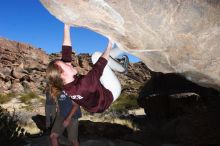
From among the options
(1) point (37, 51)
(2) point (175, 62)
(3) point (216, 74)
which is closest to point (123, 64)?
(2) point (175, 62)

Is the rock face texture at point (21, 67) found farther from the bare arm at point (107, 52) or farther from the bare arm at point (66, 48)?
the bare arm at point (107, 52)

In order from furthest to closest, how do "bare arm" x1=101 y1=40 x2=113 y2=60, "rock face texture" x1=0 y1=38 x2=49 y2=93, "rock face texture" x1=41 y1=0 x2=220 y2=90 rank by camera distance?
"rock face texture" x1=0 y1=38 x2=49 y2=93, "bare arm" x1=101 y1=40 x2=113 y2=60, "rock face texture" x1=41 y1=0 x2=220 y2=90

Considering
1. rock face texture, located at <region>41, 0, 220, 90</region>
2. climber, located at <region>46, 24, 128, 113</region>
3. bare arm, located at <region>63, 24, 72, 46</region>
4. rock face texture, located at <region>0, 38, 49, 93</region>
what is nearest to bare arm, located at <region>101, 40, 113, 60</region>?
climber, located at <region>46, 24, 128, 113</region>

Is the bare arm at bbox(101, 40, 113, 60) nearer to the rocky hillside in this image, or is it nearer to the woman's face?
the woman's face

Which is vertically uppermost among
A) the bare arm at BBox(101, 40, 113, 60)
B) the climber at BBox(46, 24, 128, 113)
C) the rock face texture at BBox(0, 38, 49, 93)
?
the rock face texture at BBox(0, 38, 49, 93)

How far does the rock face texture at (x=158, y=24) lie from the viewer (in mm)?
3893

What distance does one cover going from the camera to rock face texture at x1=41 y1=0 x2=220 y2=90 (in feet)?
12.8

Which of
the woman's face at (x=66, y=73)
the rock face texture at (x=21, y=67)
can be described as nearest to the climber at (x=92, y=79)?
the woman's face at (x=66, y=73)

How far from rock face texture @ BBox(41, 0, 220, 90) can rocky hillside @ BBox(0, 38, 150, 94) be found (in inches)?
1404

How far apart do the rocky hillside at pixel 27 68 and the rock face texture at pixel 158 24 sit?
3567 cm

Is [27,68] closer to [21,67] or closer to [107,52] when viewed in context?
[21,67]

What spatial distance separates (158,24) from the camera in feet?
13.2

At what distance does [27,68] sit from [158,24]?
4442cm

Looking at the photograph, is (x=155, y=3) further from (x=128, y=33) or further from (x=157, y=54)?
(x=157, y=54)
